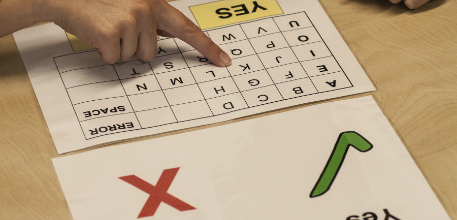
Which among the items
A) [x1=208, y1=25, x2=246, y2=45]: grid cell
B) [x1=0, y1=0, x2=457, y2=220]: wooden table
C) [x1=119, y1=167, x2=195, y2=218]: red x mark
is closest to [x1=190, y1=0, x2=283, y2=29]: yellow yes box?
[x1=208, y1=25, x2=246, y2=45]: grid cell

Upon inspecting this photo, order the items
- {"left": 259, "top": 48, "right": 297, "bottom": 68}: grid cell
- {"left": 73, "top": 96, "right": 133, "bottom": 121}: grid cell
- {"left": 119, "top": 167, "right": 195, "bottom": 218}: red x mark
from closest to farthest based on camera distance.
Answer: {"left": 119, "top": 167, "right": 195, "bottom": 218}: red x mark < {"left": 73, "top": 96, "right": 133, "bottom": 121}: grid cell < {"left": 259, "top": 48, "right": 297, "bottom": 68}: grid cell

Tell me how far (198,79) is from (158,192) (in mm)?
230

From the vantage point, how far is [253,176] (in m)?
0.63

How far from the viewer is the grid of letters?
2.33 ft

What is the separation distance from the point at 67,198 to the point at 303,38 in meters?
0.50

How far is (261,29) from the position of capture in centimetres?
87

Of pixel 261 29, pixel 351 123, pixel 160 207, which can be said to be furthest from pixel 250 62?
pixel 160 207

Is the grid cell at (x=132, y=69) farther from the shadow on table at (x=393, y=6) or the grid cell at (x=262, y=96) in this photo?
the shadow on table at (x=393, y=6)

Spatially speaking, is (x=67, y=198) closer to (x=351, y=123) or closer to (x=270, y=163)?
(x=270, y=163)

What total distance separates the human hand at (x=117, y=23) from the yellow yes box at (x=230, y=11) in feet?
0.36

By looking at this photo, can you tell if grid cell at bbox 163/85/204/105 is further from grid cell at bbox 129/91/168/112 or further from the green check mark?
the green check mark

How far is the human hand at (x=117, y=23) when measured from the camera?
71 cm

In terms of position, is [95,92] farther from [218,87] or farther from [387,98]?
[387,98]

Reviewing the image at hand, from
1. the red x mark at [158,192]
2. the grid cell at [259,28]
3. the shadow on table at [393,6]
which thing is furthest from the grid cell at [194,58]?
the shadow on table at [393,6]
